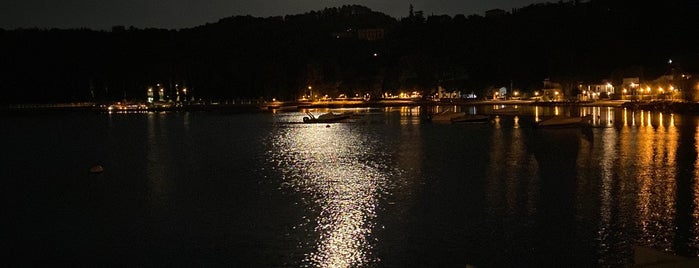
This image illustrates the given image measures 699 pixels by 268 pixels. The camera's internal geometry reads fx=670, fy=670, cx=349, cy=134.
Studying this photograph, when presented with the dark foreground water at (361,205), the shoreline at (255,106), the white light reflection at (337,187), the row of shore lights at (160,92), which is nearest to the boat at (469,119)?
the white light reflection at (337,187)

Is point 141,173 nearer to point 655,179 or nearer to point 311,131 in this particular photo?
point 655,179

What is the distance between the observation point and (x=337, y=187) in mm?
13609

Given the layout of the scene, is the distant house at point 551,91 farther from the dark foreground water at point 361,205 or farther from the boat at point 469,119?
the dark foreground water at point 361,205

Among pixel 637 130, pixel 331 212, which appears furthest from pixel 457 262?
pixel 637 130

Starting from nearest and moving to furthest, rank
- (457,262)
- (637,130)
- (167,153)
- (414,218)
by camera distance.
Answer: (457,262) < (414,218) < (167,153) < (637,130)

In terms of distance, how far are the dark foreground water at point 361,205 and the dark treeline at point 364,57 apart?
44.2 metres

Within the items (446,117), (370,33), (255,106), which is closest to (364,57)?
(255,106)

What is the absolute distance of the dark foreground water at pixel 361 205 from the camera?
8.53m

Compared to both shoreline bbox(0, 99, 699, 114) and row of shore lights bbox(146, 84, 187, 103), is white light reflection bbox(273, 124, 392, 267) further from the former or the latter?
row of shore lights bbox(146, 84, 187, 103)

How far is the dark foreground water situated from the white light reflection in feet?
0.14

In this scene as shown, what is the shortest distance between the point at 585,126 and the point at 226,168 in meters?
18.1

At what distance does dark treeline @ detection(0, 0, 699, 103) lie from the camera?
2530 inches

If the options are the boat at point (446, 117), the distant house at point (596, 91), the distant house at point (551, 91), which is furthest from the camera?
the distant house at point (551, 91)

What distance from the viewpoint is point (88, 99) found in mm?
82250
